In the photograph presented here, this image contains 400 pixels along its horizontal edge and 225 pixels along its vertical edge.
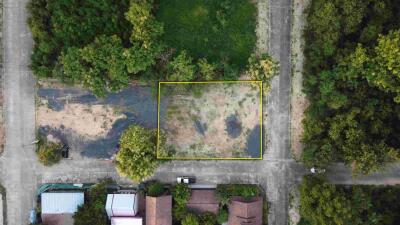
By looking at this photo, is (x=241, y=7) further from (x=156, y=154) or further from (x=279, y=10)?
(x=156, y=154)

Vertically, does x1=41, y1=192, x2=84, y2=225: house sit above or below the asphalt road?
below

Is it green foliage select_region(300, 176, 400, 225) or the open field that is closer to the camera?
green foliage select_region(300, 176, 400, 225)

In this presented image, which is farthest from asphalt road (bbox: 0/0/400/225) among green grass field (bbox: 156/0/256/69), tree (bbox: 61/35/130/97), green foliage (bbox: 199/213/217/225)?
tree (bbox: 61/35/130/97)

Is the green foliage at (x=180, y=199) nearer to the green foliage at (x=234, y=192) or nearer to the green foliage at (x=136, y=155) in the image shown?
the green foliage at (x=234, y=192)

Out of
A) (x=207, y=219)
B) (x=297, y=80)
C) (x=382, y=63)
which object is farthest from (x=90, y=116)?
(x=382, y=63)

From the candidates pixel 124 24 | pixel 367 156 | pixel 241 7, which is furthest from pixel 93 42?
pixel 367 156

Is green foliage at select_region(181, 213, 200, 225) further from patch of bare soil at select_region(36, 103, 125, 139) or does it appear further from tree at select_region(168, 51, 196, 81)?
tree at select_region(168, 51, 196, 81)
